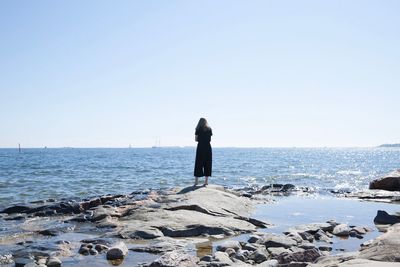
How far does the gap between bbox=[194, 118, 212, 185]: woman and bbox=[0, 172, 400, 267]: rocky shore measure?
128 centimetres

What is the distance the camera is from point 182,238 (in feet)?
31.8

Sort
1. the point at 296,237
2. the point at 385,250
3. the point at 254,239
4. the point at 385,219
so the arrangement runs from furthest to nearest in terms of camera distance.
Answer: the point at 385,219 → the point at 296,237 → the point at 254,239 → the point at 385,250

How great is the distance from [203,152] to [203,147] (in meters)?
0.19

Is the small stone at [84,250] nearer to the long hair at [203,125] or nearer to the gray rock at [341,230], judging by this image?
the gray rock at [341,230]

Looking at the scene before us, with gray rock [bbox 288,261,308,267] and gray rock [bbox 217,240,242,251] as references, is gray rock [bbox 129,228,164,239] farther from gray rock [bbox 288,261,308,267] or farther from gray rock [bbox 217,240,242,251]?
gray rock [bbox 288,261,308,267]

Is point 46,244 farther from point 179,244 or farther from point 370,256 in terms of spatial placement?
point 370,256

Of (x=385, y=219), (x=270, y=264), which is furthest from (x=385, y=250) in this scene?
(x=385, y=219)

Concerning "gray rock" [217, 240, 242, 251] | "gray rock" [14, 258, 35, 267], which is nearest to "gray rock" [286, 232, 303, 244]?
"gray rock" [217, 240, 242, 251]

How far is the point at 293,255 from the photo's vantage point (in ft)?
23.7

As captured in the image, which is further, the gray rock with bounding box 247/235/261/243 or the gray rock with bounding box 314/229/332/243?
the gray rock with bounding box 314/229/332/243

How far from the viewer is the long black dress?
51.2 feet

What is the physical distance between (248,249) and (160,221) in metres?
2.81

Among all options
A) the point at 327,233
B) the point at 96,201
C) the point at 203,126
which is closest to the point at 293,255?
the point at 327,233

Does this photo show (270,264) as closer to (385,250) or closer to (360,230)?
(385,250)
